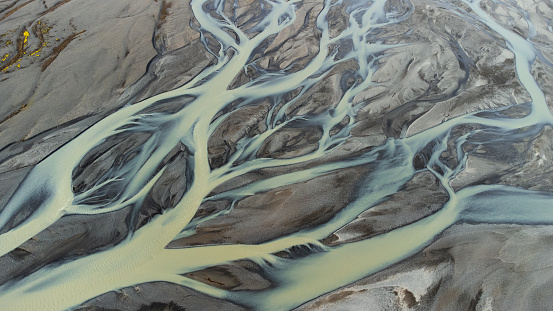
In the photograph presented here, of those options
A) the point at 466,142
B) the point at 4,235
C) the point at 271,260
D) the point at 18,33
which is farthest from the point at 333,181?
the point at 18,33

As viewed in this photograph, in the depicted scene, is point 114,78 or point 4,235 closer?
point 4,235

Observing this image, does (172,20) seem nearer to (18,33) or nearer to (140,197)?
(18,33)

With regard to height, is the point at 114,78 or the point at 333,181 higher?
the point at 114,78

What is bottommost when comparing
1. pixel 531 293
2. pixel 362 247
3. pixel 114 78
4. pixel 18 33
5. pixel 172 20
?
pixel 531 293

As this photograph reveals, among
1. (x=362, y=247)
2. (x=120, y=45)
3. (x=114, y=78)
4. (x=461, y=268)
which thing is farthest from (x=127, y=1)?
(x=461, y=268)

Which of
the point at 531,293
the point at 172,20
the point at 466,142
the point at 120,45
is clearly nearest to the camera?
the point at 531,293

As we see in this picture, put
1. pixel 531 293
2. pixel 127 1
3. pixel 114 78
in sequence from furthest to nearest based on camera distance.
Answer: pixel 127 1 → pixel 114 78 → pixel 531 293

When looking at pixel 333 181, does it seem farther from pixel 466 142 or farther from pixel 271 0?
pixel 271 0
